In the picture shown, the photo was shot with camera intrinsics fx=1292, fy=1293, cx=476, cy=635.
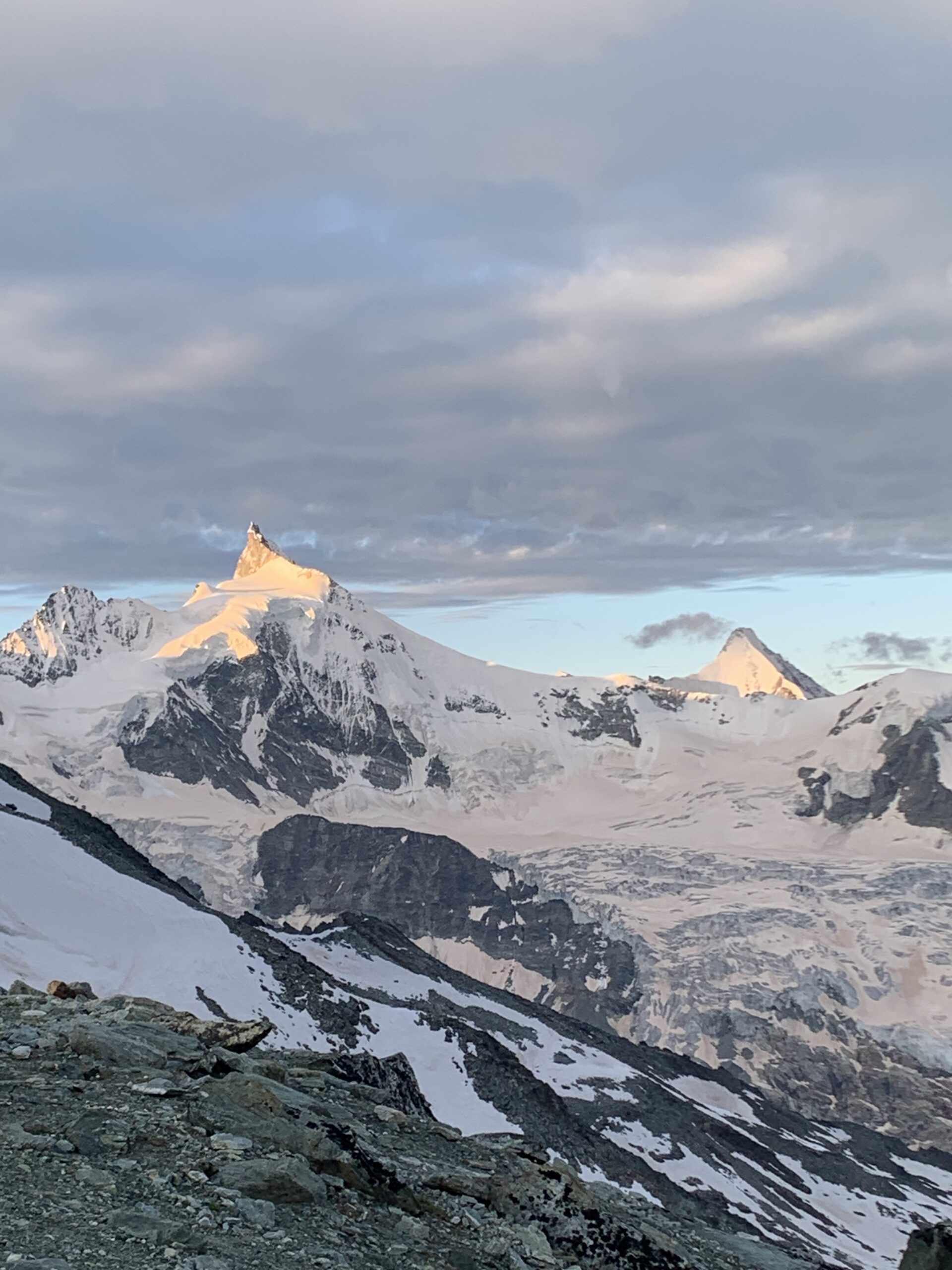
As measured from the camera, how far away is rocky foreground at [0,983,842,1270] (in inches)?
669

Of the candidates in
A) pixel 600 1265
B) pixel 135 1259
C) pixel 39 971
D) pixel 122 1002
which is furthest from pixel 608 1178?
pixel 135 1259

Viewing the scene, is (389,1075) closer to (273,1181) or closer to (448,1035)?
(273,1181)

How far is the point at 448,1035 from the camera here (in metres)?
88.1

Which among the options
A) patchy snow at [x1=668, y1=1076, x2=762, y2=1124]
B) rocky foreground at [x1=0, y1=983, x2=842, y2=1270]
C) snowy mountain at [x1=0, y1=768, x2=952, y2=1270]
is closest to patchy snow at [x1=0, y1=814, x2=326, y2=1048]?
snowy mountain at [x1=0, y1=768, x2=952, y2=1270]

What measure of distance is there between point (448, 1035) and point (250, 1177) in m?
71.7

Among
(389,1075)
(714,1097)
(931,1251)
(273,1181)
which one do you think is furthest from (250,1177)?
(714,1097)

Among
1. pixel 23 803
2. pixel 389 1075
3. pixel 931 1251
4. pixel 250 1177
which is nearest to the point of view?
pixel 250 1177

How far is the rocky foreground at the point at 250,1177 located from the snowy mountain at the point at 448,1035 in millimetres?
38723

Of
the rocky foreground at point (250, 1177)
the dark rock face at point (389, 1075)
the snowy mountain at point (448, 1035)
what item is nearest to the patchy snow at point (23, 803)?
the snowy mountain at point (448, 1035)

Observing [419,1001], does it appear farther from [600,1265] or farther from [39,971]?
[600,1265]

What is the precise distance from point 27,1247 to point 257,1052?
13.1m

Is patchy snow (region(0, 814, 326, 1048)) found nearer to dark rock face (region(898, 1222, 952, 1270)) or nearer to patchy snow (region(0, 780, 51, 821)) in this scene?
patchy snow (region(0, 780, 51, 821))

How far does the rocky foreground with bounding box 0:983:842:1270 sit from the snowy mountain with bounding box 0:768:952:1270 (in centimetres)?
3872

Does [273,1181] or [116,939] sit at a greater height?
[273,1181]
